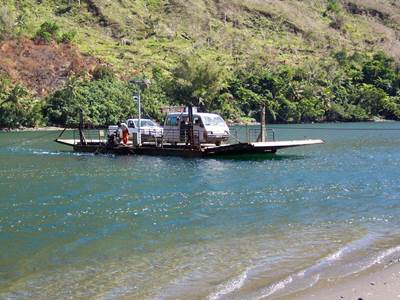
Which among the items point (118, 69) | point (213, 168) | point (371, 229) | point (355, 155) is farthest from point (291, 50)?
point (371, 229)

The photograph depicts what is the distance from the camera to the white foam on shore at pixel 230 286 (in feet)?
38.3

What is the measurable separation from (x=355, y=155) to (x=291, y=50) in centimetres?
12291

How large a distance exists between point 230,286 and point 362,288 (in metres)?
2.51

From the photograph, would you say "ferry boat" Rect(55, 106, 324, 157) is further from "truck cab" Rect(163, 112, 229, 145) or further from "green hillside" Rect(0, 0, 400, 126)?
"green hillside" Rect(0, 0, 400, 126)

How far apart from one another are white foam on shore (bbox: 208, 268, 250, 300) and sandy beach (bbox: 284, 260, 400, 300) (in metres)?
1.30

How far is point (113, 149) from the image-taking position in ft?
151

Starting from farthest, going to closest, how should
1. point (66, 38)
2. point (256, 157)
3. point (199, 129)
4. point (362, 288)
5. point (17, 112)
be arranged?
point (66, 38) → point (17, 112) → point (199, 129) → point (256, 157) → point (362, 288)

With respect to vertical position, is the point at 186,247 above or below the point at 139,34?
below

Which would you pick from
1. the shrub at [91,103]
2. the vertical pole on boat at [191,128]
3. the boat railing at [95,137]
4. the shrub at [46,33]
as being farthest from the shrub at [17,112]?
the vertical pole on boat at [191,128]

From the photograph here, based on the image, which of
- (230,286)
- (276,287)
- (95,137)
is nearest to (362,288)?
(276,287)

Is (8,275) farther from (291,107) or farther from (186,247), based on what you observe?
(291,107)

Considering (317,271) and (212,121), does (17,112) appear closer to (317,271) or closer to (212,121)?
(212,121)

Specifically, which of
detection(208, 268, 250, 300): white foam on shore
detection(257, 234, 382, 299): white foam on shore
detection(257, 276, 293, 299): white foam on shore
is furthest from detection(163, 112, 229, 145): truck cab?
detection(257, 276, 293, 299): white foam on shore

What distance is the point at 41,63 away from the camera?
396ft
